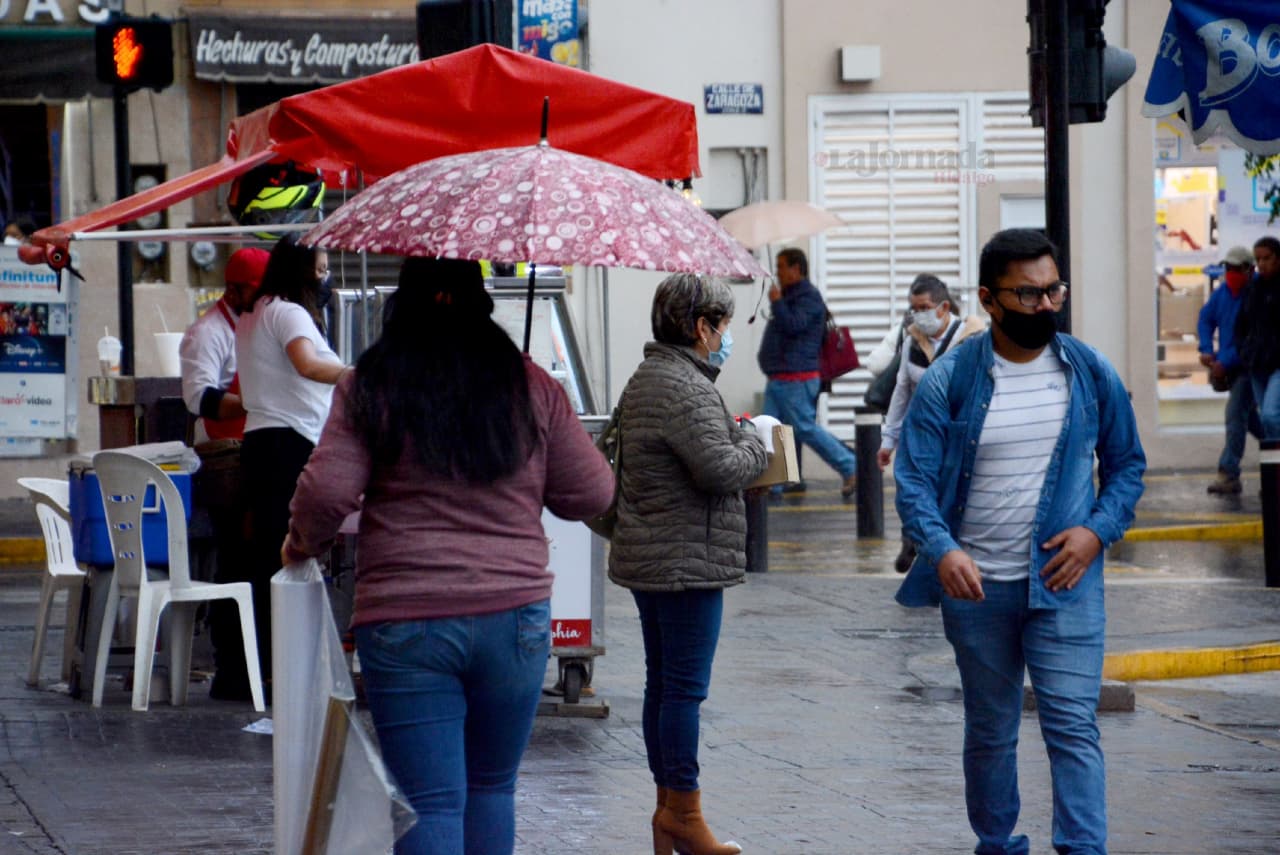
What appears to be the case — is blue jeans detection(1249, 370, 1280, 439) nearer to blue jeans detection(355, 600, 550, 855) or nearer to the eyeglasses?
the eyeglasses

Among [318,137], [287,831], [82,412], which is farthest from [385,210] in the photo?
[82,412]

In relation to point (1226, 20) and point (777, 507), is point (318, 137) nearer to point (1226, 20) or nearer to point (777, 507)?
point (1226, 20)

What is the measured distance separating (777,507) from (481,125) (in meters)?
10.0

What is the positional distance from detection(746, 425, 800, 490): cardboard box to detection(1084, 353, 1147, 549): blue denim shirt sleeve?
125 cm

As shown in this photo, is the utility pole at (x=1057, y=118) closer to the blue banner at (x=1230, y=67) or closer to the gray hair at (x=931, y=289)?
the blue banner at (x=1230, y=67)

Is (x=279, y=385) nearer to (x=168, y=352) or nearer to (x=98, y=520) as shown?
(x=98, y=520)

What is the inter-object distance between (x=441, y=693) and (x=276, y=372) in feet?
13.2

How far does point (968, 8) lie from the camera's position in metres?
21.1

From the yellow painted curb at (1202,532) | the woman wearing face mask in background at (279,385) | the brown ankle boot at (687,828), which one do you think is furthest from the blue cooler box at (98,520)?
the yellow painted curb at (1202,532)

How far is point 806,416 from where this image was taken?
17.8m

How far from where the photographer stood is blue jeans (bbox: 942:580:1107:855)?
17.9 feet

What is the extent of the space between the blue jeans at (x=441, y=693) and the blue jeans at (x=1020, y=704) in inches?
59.3

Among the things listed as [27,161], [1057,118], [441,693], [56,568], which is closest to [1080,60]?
[1057,118]

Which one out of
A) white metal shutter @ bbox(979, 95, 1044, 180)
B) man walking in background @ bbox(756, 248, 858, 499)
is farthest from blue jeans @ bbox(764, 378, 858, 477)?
white metal shutter @ bbox(979, 95, 1044, 180)
